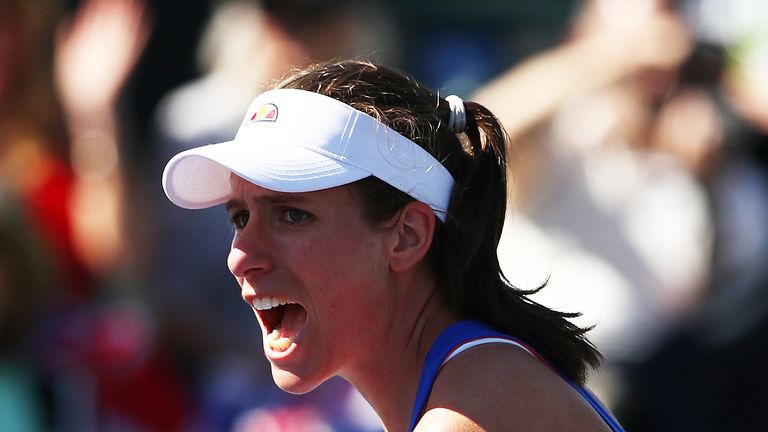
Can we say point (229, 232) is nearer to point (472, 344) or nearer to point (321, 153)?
point (321, 153)

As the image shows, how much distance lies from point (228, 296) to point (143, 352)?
446 millimetres

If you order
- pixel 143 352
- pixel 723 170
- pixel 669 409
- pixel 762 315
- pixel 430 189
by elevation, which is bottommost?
pixel 143 352

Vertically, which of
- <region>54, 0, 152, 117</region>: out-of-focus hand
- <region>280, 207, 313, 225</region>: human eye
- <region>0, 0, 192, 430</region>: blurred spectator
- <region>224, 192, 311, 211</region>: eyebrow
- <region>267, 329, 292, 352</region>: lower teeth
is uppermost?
<region>224, 192, 311, 211</region>: eyebrow

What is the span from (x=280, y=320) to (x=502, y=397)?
590 mm

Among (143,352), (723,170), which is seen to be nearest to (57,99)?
(143,352)

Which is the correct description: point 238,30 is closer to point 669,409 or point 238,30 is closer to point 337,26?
point 337,26

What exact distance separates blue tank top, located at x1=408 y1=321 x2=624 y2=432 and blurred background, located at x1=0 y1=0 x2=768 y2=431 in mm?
2288

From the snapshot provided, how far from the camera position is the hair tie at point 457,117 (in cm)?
287

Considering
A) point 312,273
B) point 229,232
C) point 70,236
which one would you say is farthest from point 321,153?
point 70,236

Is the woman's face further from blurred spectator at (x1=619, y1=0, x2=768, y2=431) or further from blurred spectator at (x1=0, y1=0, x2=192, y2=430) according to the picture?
blurred spectator at (x1=0, y1=0, x2=192, y2=430)

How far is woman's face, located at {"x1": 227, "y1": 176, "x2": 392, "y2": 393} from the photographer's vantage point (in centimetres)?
271

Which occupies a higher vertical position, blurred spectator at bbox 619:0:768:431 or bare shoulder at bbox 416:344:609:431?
bare shoulder at bbox 416:344:609:431

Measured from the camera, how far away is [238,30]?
6.12 m

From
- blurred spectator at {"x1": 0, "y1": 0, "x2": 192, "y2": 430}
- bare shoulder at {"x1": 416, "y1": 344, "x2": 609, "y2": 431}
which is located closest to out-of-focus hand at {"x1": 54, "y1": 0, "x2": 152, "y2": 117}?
blurred spectator at {"x1": 0, "y1": 0, "x2": 192, "y2": 430}
